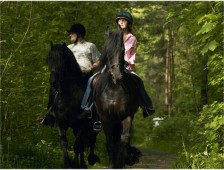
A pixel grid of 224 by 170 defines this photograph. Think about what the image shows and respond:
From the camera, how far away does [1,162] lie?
11781 millimetres

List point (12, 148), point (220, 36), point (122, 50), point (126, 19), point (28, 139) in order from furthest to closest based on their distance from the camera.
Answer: point (28, 139) < point (12, 148) < point (220, 36) < point (126, 19) < point (122, 50)

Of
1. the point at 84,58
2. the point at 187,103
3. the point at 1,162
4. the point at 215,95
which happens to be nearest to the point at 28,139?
the point at 1,162

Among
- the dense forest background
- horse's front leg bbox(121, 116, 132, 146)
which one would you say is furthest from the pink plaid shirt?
the dense forest background

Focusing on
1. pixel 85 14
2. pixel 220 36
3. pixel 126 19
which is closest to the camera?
pixel 126 19

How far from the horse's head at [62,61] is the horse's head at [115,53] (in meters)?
2.03

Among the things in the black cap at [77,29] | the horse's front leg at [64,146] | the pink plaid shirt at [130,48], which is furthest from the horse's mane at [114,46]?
the horse's front leg at [64,146]

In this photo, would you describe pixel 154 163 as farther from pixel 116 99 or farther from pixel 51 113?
pixel 116 99

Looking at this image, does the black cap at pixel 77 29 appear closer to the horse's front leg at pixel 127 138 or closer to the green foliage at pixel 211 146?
the horse's front leg at pixel 127 138

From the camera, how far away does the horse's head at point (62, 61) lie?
1095 centimetres

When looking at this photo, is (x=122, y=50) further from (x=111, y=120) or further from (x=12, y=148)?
(x=12, y=148)

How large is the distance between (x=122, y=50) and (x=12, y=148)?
20.0 ft

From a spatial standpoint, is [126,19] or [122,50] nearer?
[122,50]

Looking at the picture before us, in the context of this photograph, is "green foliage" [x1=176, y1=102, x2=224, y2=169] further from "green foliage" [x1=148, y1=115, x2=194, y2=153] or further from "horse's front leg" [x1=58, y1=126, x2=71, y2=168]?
"green foliage" [x1=148, y1=115, x2=194, y2=153]

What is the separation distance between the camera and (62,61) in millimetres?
11062
